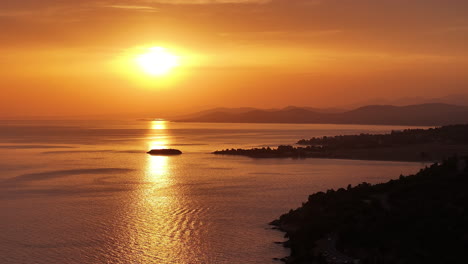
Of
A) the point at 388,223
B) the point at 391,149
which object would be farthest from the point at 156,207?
the point at 391,149

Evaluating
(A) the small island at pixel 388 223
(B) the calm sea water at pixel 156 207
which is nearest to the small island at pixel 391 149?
(B) the calm sea water at pixel 156 207

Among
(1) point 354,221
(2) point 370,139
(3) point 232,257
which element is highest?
(2) point 370,139

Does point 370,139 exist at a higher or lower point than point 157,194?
higher

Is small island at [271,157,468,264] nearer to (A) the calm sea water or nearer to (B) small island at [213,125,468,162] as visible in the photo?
(A) the calm sea water

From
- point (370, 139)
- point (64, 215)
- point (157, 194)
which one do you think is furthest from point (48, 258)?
point (370, 139)

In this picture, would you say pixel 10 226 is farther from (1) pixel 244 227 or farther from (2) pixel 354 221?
(2) pixel 354 221

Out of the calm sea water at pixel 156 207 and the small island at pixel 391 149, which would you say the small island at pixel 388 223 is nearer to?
the calm sea water at pixel 156 207
